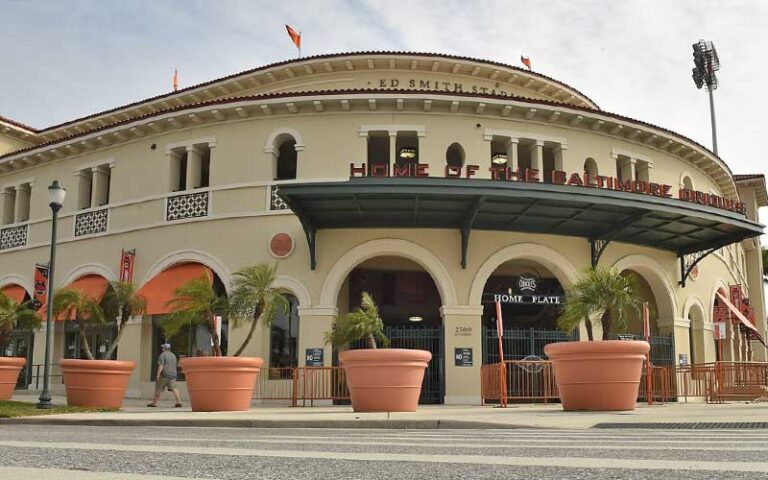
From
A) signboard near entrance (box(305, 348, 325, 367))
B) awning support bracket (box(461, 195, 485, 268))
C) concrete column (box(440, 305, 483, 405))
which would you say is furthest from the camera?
signboard near entrance (box(305, 348, 325, 367))

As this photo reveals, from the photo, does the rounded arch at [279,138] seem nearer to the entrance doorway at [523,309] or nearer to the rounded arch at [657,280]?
the entrance doorway at [523,309]

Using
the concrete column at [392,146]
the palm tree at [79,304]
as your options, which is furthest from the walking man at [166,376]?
the concrete column at [392,146]

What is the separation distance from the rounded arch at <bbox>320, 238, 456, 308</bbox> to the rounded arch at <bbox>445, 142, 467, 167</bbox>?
9.44 ft

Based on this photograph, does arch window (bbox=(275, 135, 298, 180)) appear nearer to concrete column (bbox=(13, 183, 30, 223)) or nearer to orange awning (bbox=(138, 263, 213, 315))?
Result: orange awning (bbox=(138, 263, 213, 315))

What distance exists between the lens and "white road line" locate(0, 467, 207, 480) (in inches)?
175

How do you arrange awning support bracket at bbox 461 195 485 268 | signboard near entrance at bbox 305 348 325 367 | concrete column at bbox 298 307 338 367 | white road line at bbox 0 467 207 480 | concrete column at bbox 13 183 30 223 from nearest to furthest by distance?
white road line at bbox 0 467 207 480
awning support bracket at bbox 461 195 485 268
signboard near entrance at bbox 305 348 325 367
concrete column at bbox 298 307 338 367
concrete column at bbox 13 183 30 223

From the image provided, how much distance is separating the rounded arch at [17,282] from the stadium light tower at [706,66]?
39.6 m

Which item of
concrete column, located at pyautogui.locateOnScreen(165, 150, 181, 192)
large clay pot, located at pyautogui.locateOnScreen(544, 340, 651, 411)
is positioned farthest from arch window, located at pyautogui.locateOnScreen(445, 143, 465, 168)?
large clay pot, located at pyautogui.locateOnScreen(544, 340, 651, 411)

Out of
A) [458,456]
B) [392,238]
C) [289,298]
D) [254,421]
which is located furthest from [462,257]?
[458,456]

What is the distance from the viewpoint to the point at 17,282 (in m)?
27.6

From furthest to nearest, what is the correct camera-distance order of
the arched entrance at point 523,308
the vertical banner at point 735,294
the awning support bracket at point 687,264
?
the vertical banner at point 735,294 → the awning support bracket at point 687,264 → the arched entrance at point 523,308

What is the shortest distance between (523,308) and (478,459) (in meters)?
20.7

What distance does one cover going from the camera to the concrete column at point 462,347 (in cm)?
2119

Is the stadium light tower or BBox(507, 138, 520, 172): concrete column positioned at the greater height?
the stadium light tower
